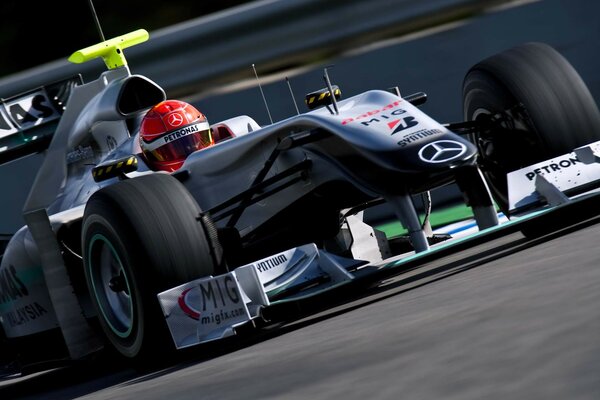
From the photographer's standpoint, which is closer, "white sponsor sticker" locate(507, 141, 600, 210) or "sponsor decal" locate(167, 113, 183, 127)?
"white sponsor sticker" locate(507, 141, 600, 210)

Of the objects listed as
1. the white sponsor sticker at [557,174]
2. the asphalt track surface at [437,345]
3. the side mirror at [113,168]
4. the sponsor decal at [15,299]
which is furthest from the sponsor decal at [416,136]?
the sponsor decal at [15,299]

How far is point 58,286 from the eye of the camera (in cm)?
762

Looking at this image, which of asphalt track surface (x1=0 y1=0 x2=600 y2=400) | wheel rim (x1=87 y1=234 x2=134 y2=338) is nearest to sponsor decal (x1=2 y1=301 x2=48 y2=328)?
asphalt track surface (x1=0 y1=0 x2=600 y2=400)

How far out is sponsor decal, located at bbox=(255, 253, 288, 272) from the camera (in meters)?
6.39

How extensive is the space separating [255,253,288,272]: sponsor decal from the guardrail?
441 centimetres

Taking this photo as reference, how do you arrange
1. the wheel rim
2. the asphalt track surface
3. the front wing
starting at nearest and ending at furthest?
the asphalt track surface
the front wing
the wheel rim

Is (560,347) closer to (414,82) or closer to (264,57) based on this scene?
(414,82)

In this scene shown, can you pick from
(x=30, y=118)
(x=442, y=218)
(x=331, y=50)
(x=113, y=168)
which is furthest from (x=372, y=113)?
(x=331, y=50)

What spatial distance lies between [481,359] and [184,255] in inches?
120

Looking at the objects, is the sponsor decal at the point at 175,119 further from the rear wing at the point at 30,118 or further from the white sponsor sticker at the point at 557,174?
the white sponsor sticker at the point at 557,174

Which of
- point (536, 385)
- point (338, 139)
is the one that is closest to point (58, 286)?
point (338, 139)

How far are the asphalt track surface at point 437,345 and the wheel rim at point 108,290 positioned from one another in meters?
0.29

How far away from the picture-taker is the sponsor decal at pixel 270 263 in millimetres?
6395

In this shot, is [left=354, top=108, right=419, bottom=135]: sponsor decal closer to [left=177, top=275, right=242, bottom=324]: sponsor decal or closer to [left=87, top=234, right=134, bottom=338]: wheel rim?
[left=177, top=275, right=242, bottom=324]: sponsor decal
